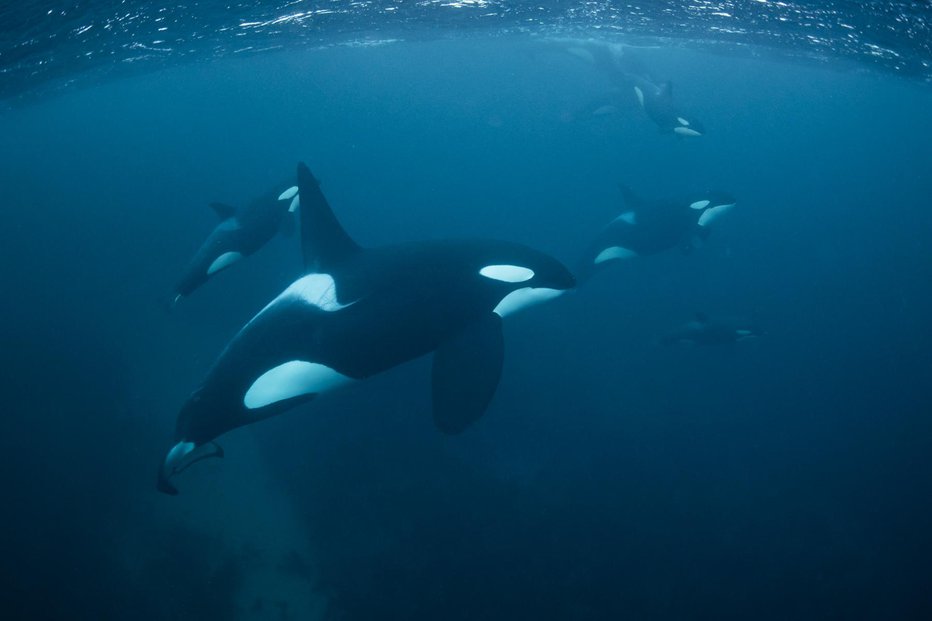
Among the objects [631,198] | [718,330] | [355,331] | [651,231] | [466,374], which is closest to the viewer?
[355,331]

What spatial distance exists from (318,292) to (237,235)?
211 inches

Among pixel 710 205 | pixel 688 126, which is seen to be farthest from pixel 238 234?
pixel 688 126

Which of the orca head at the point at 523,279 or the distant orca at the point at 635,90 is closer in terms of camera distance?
the orca head at the point at 523,279

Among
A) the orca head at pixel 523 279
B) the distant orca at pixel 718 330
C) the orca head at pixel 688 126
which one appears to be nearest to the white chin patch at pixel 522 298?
the orca head at pixel 523 279

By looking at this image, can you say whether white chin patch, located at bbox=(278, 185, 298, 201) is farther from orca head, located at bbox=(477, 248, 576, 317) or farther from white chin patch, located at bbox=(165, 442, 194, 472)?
white chin patch, located at bbox=(165, 442, 194, 472)

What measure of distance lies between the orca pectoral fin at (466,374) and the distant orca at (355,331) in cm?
1

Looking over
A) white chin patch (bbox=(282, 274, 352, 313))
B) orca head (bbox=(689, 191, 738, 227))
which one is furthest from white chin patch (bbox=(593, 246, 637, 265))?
white chin patch (bbox=(282, 274, 352, 313))

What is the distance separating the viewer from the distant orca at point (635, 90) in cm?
1303

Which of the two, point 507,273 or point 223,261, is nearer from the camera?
point 507,273

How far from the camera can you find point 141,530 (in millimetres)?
9328

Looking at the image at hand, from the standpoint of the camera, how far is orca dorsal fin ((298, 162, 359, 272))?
550cm

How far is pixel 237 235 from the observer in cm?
952

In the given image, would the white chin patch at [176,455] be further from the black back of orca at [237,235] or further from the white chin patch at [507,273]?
the black back of orca at [237,235]

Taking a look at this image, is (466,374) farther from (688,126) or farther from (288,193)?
(688,126)
